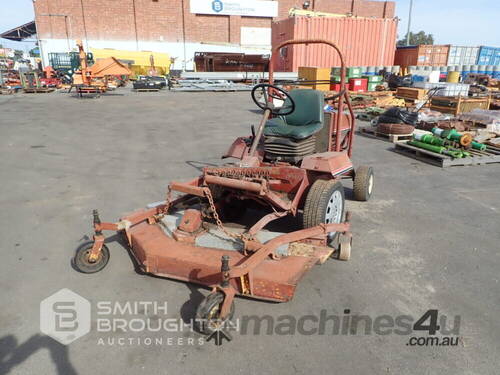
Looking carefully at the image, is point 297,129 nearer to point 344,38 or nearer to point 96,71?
point 96,71

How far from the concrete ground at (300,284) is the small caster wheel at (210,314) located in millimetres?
180

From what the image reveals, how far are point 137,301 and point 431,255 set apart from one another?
A: 9.77 ft

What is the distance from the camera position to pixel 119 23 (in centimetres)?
3756

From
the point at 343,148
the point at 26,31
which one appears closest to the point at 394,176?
the point at 343,148

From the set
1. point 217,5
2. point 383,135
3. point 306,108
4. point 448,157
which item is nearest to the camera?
point 306,108

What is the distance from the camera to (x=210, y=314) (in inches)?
98.3

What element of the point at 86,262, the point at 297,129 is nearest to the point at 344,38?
the point at 297,129

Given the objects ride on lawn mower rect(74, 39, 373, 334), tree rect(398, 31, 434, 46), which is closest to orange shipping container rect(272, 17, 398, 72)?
ride on lawn mower rect(74, 39, 373, 334)

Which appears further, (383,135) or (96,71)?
(96,71)

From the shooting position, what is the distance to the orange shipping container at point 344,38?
22.7 metres

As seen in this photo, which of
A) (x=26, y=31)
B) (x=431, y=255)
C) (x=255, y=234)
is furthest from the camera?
(x=26, y=31)

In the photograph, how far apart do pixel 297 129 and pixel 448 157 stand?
4421 mm

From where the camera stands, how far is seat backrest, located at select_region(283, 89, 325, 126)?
4.29m

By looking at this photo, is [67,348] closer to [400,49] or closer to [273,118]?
[273,118]
